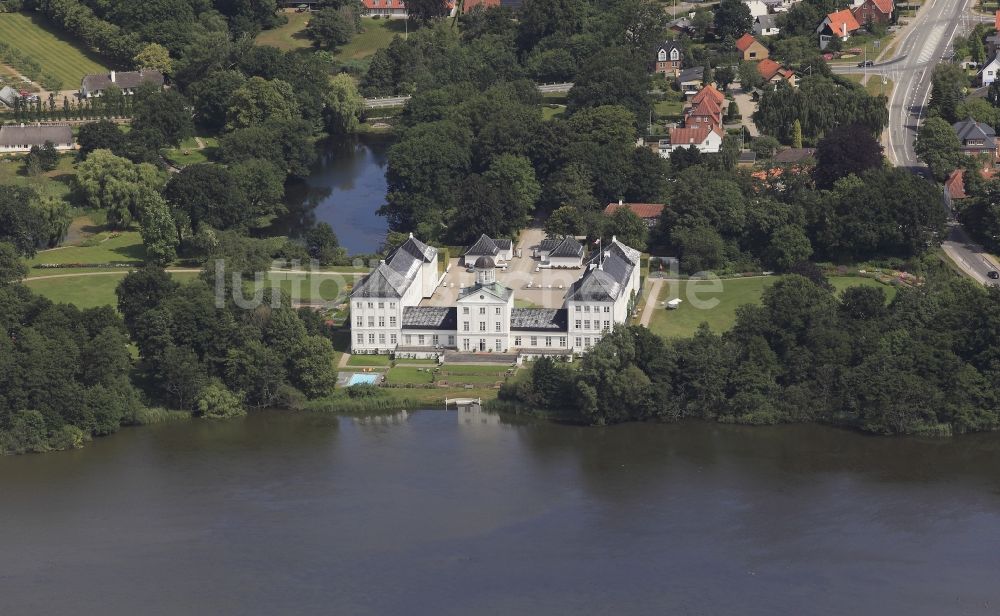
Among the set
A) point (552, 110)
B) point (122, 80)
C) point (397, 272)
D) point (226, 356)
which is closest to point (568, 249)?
point (397, 272)

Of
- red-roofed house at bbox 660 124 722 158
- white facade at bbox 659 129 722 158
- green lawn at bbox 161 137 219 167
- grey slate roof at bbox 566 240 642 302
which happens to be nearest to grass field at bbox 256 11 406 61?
green lawn at bbox 161 137 219 167

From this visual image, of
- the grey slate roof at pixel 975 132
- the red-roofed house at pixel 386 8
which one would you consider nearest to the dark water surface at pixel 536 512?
the grey slate roof at pixel 975 132

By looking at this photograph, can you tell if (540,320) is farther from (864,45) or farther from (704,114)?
(864,45)

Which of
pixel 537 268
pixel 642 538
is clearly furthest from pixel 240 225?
pixel 642 538

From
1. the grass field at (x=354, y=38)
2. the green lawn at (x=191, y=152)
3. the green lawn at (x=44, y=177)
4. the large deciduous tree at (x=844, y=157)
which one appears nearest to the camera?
the large deciduous tree at (x=844, y=157)

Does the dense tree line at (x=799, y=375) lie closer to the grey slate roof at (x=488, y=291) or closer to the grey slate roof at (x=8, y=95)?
the grey slate roof at (x=488, y=291)

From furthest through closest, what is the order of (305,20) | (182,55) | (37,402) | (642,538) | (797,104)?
(305,20), (182,55), (797,104), (37,402), (642,538)

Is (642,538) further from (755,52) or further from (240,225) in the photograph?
(755,52)
